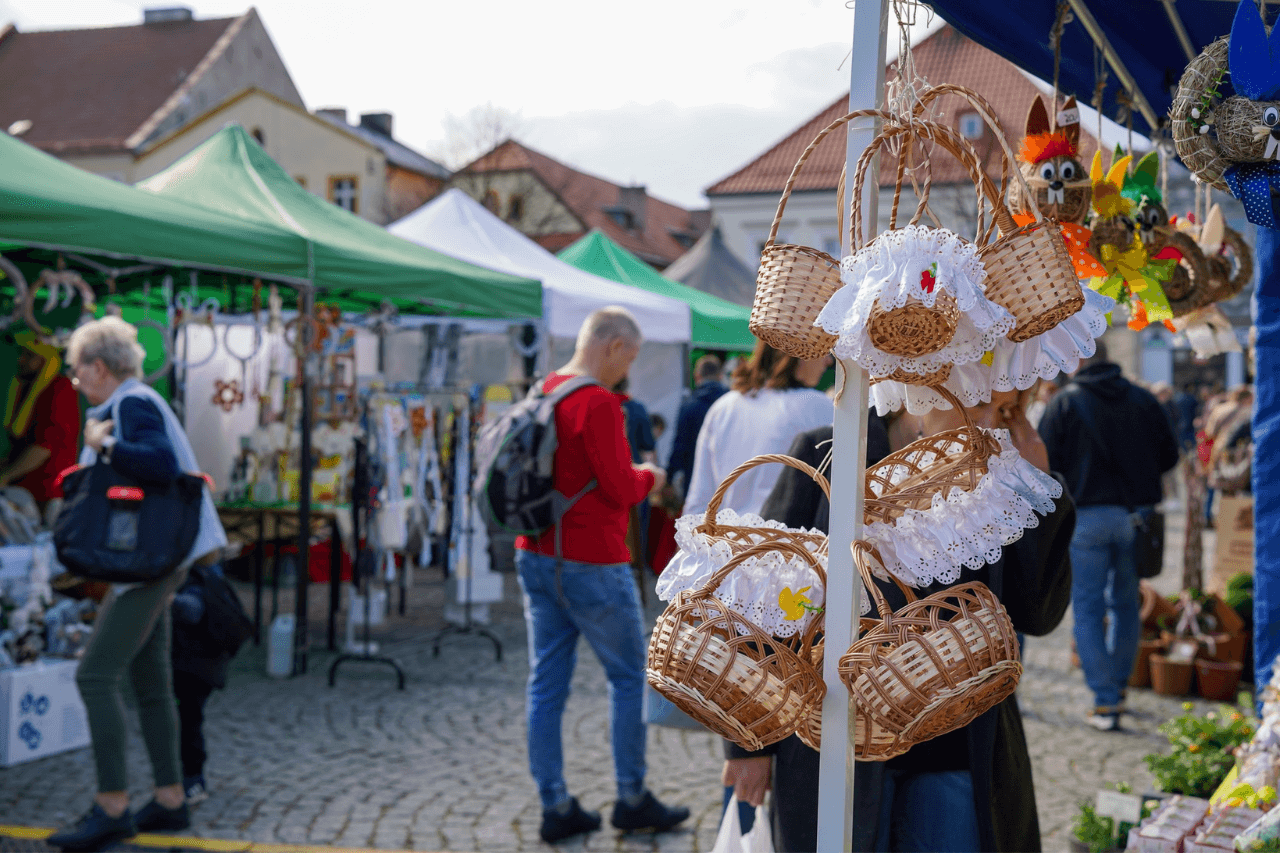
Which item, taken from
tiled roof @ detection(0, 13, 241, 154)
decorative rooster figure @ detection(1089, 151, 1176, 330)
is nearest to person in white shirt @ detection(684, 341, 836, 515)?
decorative rooster figure @ detection(1089, 151, 1176, 330)

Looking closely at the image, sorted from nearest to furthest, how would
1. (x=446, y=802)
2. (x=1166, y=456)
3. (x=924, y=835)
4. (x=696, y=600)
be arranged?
1. (x=696, y=600)
2. (x=924, y=835)
3. (x=446, y=802)
4. (x=1166, y=456)

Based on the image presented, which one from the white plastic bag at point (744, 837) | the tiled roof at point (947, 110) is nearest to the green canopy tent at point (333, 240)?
the white plastic bag at point (744, 837)

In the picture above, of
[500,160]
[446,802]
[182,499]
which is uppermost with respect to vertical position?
[500,160]

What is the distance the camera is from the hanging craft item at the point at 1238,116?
176 centimetres

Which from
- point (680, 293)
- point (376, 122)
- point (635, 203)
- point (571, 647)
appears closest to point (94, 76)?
point (376, 122)

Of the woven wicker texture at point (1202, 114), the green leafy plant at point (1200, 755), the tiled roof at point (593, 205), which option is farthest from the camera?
the tiled roof at point (593, 205)

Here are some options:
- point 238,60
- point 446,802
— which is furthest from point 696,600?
point 238,60

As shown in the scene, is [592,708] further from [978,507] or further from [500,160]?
[500,160]

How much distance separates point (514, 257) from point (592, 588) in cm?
572

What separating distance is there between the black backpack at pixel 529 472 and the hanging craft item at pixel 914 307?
2420mm

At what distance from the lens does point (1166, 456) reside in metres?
5.51

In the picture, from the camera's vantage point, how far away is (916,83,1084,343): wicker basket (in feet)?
4.87

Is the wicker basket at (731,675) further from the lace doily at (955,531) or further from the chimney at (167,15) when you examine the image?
the chimney at (167,15)

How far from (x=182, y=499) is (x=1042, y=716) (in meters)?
4.24
